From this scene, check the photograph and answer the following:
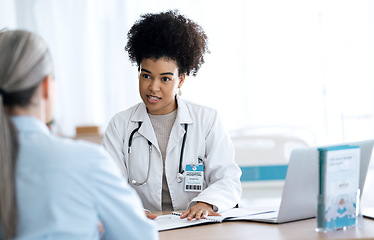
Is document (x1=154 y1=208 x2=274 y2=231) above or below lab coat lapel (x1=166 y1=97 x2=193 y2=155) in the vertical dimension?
below

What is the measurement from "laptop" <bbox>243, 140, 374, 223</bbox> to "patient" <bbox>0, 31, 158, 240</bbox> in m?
0.62

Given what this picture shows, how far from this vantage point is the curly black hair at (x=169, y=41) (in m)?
2.26

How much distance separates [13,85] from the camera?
1.13m

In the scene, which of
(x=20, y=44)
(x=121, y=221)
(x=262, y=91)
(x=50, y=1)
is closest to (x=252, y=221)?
(x=121, y=221)

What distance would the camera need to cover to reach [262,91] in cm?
452

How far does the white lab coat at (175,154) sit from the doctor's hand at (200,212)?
20 centimetres

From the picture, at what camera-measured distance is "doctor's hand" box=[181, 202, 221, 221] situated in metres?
1.84

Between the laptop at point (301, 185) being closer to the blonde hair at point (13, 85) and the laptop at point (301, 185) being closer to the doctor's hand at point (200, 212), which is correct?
the doctor's hand at point (200, 212)

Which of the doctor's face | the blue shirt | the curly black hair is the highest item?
the curly black hair

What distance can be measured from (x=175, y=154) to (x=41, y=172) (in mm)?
1163

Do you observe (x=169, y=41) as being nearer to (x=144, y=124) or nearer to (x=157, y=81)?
(x=157, y=81)

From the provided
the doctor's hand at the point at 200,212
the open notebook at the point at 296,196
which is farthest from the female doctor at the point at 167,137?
the open notebook at the point at 296,196

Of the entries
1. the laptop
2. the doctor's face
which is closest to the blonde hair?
the laptop

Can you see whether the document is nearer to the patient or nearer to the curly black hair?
the patient
